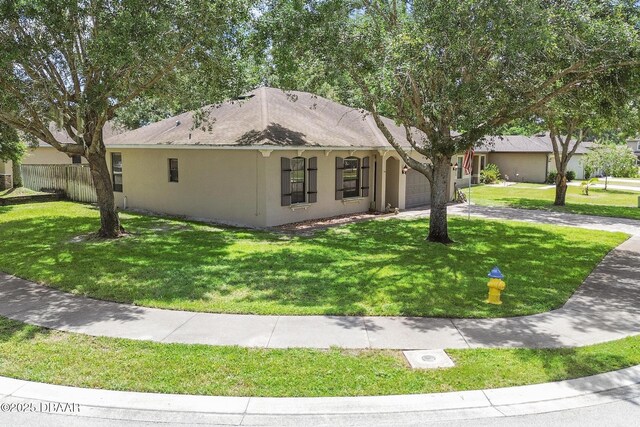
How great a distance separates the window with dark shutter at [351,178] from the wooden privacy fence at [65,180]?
11.5m

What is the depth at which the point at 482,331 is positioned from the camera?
7.00m

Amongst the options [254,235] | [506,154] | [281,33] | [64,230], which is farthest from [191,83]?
[506,154]

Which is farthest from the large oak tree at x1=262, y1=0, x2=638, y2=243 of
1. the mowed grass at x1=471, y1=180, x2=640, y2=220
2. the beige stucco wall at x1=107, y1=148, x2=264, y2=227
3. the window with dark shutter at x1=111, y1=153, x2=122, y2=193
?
the mowed grass at x1=471, y1=180, x2=640, y2=220

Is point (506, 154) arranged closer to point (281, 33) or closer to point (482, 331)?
point (281, 33)

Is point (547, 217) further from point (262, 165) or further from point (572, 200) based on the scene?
point (262, 165)

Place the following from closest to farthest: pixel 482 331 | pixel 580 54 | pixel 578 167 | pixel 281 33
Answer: pixel 482 331 < pixel 580 54 < pixel 281 33 < pixel 578 167

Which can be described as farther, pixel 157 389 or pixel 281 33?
pixel 281 33

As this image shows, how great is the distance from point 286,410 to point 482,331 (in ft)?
11.3

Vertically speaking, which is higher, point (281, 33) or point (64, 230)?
point (281, 33)

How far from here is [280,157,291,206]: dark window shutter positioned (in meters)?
15.6

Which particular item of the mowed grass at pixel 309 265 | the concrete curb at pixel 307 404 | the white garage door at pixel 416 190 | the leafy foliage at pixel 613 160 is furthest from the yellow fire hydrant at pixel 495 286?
the leafy foliage at pixel 613 160

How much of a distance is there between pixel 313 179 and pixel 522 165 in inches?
1188

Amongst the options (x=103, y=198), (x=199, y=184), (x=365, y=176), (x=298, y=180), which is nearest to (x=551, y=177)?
(x=365, y=176)

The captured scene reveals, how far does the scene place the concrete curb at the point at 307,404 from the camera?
15.8 ft
